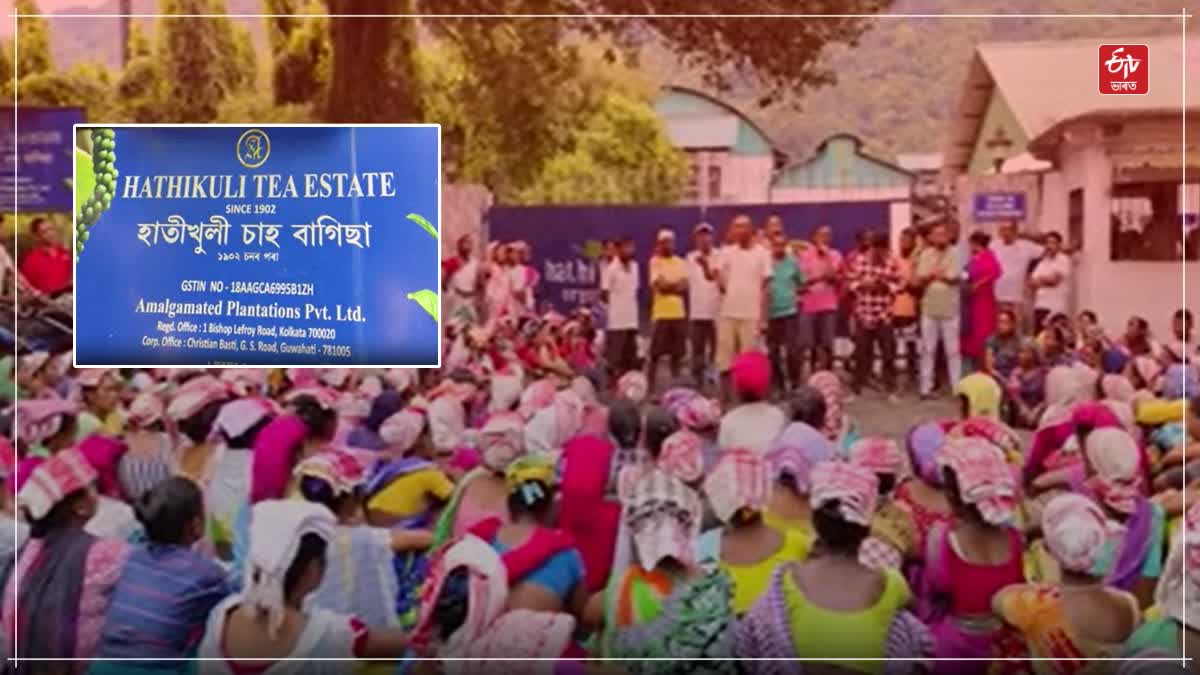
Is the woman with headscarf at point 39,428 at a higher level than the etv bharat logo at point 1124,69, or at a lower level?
lower

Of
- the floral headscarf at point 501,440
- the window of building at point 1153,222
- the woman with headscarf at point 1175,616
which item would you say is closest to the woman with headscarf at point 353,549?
→ the floral headscarf at point 501,440

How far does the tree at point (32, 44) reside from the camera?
623cm

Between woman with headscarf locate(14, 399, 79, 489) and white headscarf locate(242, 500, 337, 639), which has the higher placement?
woman with headscarf locate(14, 399, 79, 489)

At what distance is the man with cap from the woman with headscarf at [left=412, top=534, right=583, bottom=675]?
0.76 meters

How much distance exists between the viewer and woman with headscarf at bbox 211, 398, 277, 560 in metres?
6.20

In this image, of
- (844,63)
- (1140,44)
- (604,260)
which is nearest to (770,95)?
(844,63)

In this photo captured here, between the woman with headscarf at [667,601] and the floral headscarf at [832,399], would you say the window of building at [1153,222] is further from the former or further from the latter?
the woman with headscarf at [667,601]

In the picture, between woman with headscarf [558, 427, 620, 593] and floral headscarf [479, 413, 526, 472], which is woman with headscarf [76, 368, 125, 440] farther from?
woman with headscarf [558, 427, 620, 593]

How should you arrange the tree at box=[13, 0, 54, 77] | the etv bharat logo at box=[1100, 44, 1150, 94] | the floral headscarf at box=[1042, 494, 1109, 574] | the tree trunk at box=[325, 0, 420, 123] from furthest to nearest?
the tree at box=[13, 0, 54, 77] < the tree trunk at box=[325, 0, 420, 123] < the etv bharat logo at box=[1100, 44, 1150, 94] < the floral headscarf at box=[1042, 494, 1109, 574]

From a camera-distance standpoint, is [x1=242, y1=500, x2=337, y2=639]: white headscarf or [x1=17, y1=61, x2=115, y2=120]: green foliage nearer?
[x1=242, y1=500, x2=337, y2=639]: white headscarf

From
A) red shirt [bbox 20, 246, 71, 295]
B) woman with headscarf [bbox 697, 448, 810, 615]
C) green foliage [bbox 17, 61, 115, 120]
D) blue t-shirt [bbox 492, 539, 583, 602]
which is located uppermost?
green foliage [bbox 17, 61, 115, 120]

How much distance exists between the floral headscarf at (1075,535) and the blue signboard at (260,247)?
192cm

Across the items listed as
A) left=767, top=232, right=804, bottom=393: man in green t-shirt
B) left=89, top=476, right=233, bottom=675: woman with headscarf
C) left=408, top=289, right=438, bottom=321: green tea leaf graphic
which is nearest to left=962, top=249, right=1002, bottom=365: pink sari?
left=767, top=232, right=804, bottom=393: man in green t-shirt

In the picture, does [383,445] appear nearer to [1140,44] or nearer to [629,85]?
[629,85]
